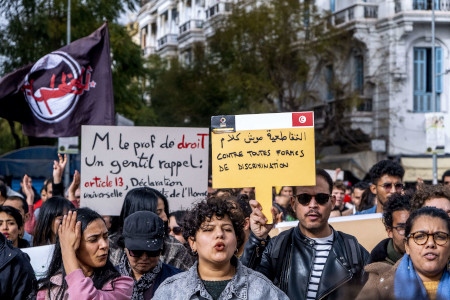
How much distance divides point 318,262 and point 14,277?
5.36 ft

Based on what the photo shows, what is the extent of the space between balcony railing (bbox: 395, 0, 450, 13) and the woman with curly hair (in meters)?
32.7

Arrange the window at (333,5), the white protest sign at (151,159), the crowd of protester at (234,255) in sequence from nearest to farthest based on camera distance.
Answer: the crowd of protester at (234,255), the white protest sign at (151,159), the window at (333,5)

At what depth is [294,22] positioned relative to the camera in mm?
35375

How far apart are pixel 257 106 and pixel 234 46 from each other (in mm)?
2996

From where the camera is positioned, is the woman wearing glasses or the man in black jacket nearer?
the woman wearing glasses

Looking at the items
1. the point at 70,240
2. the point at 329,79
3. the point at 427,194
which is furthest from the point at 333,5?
the point at 70,240

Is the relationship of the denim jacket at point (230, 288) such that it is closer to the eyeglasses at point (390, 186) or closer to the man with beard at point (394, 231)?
the man with beard at point (394, 231)

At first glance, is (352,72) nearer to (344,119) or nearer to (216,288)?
(344,119)

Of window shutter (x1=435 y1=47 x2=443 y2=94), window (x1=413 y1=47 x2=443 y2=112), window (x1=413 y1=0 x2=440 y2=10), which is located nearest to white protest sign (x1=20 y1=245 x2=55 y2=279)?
window (x1=413 y1=47 x2=443 y2=112)

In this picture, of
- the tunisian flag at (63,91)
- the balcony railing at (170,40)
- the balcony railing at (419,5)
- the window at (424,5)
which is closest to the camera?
the tunisian flag at (63,91)

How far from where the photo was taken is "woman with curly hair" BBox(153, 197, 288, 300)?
14.8ft

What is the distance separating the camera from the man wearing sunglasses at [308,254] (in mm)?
5363

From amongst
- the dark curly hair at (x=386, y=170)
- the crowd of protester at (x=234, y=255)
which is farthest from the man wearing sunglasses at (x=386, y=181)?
the crowd of protester at (x=234, y=255)

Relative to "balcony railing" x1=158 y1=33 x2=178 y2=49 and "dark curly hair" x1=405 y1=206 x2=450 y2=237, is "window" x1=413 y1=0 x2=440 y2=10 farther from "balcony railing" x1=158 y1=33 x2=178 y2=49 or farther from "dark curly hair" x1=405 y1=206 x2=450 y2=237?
"dark curly hair" x1=405 y1=206 x2=450 y2=237
